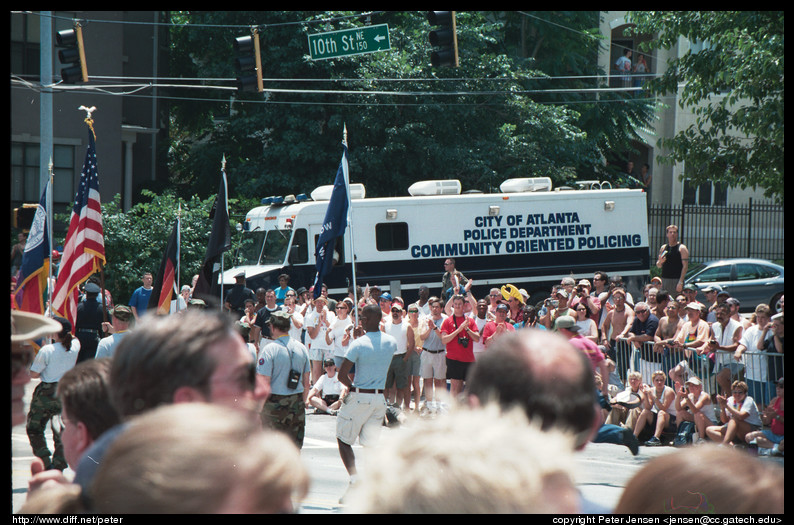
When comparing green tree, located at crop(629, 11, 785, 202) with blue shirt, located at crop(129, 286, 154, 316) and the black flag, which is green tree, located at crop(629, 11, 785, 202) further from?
blue shirt, located at crop(129, 286, 154, 316)

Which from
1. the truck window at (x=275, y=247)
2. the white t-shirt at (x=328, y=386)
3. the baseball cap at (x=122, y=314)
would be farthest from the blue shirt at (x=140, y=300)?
the baseball cap at (x=122, y=314)

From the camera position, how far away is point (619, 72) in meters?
33.7

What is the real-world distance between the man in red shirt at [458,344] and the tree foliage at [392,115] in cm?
1247

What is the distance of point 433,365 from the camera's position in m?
14.0

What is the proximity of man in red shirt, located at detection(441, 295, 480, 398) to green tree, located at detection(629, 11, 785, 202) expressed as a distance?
3.55 m

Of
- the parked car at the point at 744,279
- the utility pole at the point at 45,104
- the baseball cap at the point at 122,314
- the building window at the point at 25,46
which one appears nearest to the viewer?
the baseball cap at the point at 122,314

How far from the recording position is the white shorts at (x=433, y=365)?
14.0 m

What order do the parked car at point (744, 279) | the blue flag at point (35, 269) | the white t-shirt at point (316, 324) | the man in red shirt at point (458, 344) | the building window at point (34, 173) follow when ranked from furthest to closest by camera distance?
the building window at point (34, 173)
the parked car at point (744, 279)
the white t-shirt at point (316, 324)
the man in red shirt at point (458, 344)
the blue flag at point (35, 269)

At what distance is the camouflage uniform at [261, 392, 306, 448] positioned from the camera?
795 centimetres

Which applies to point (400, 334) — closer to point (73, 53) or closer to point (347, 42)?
point (347, 42)

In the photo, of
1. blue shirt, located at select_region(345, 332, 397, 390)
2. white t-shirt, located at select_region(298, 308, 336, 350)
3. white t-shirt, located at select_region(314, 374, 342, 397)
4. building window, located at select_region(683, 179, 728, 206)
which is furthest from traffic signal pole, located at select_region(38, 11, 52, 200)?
building window, located at select_region(683, 179, 728, 206)

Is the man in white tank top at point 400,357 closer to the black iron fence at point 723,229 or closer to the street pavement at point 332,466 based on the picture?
the street pavement at point 332,466

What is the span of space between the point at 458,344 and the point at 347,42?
5.12m
